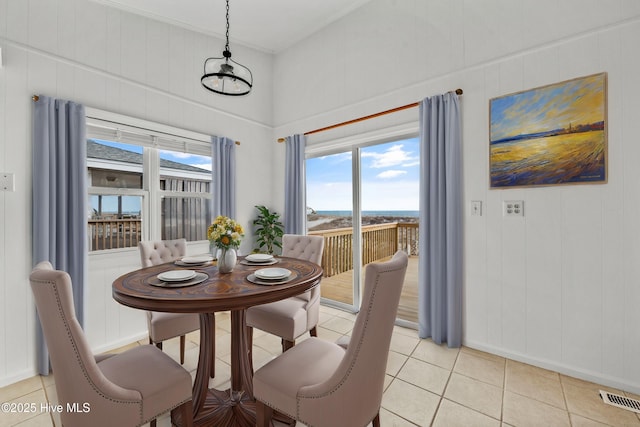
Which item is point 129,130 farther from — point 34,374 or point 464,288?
point 464,288

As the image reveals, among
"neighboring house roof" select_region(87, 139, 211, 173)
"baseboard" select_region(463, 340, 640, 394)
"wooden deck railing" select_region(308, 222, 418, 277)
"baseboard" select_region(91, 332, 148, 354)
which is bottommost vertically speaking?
"baseboard" select_region(91, 332, 148, 354)

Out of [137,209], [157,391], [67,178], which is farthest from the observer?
[137,209]

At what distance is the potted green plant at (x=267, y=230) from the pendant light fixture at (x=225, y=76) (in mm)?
1874

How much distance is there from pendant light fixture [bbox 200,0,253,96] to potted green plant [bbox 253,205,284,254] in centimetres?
187

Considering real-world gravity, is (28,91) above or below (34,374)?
above

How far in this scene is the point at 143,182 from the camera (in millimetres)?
2885

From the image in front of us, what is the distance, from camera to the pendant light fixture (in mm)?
1896

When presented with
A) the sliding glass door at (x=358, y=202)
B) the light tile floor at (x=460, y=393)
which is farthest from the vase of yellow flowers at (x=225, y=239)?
the sliding glass door at (x=358, y=202)

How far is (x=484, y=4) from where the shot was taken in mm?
2377

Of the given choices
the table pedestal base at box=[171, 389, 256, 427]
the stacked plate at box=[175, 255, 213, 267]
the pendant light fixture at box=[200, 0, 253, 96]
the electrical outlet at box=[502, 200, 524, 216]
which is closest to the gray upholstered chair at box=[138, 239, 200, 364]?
the stacked plate at box=[175, 255, 213, 267]

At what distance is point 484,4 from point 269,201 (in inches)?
127

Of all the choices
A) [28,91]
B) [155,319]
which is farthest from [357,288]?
[28,91]

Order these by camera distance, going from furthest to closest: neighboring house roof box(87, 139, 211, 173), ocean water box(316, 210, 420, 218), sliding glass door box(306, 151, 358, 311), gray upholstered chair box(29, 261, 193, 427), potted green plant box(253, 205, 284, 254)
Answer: potted green plant box(253, 205, 284, 254)
sliding glass door box(306, 151, 358, 311)
ocean water box(316, 210, 420, 218)
neighboring house roof box(87, 139, 211, 173)
gray upholstered chair box(29, 261, 193, 427)

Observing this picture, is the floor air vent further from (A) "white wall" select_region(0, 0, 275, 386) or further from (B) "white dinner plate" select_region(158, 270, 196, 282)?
(A) "white wall" select_region(0, 0, 275, 386)
